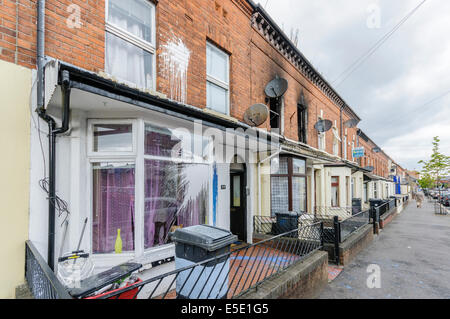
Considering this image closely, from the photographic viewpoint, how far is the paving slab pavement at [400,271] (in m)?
4.68

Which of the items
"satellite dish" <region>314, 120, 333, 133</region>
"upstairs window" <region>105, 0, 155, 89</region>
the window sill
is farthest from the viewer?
"satellite dish" <region>314, 120, 333, 133</region>

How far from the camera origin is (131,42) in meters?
4.21

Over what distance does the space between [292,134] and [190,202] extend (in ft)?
20.7

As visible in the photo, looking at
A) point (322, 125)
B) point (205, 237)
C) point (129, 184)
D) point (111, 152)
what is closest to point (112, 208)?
point (129, 184)

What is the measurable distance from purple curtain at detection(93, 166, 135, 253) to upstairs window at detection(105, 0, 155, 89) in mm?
A: 1502

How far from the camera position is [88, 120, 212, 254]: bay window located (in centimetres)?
362

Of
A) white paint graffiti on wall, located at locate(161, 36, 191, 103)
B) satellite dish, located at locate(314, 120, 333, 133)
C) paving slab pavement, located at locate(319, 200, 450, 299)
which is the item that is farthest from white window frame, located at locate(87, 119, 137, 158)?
satellite dish, located at locate(314, 120, 333, 133)

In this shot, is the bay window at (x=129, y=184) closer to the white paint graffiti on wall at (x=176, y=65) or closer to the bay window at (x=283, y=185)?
the white paint graffiti on wall at (x=176, y=65)

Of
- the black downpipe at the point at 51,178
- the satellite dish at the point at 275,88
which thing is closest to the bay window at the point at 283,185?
the satellite dish at the point at 275,88

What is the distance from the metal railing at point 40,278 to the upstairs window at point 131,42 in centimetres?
264

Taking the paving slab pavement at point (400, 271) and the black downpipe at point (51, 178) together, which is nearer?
the black downpipe at point (51, 178)

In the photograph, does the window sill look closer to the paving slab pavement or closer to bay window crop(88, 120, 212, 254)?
bay window crop(88, 120, 212, 254)

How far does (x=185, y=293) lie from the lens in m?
2.68
